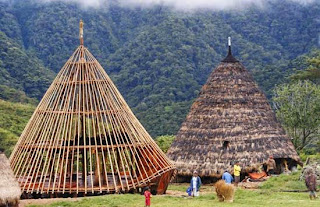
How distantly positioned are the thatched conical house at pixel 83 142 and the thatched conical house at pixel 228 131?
4.05 metres

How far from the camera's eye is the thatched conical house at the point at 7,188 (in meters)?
16.2

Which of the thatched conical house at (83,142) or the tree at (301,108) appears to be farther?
the tree at (301,108)

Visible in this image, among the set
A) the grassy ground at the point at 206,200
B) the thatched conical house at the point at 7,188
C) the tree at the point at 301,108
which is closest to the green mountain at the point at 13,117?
the tree at the point at 301,108

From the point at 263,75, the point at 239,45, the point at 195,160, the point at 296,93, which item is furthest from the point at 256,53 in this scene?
the point at 195,160

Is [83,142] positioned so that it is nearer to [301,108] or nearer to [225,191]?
[225,191]

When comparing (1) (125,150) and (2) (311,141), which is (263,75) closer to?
(2) (311,141)

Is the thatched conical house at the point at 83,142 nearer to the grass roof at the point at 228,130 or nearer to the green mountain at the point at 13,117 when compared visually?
the grass roof at the point at 228,130

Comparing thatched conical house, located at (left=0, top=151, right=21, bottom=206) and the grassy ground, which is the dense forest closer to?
the grassy ground

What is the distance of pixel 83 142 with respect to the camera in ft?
63.8

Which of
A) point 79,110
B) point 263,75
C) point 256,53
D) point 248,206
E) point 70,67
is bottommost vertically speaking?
point 248,206

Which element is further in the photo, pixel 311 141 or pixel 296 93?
pixel 311 141

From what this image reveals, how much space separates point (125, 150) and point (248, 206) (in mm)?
4904

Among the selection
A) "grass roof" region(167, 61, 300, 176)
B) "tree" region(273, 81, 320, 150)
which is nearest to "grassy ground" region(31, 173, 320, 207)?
"grass roof" region(167, 61, 300, 176)

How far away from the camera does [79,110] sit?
1905 centimetres
